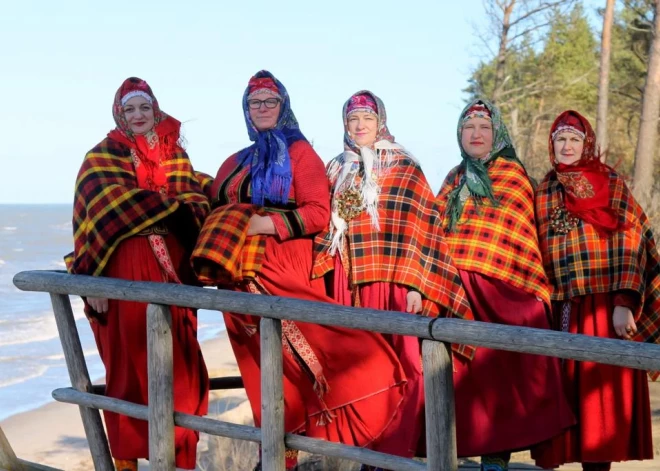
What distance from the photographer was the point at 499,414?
4230mm

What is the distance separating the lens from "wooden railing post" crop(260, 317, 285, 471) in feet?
12.4

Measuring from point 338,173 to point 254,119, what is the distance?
1.44ft

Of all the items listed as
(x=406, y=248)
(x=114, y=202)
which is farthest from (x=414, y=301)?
(x=114, y=202)

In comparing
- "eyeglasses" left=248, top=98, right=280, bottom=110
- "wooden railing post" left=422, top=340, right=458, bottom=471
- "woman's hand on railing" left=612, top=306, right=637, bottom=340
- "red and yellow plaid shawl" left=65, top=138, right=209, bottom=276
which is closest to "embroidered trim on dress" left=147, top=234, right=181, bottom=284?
"red and yellow plaid shawl" left=65, top=138, right=209, bottom=276

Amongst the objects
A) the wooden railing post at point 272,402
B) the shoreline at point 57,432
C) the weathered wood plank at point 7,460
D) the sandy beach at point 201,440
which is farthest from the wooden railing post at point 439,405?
the shoreline at point 57,432

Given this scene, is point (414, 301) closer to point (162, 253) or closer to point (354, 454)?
point (354, 454)

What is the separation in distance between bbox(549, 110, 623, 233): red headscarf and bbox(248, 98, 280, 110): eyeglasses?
4.00ft

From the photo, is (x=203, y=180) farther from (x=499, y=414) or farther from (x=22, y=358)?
(x=22, y=358)

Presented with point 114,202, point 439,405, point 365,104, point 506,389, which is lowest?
point 506,389

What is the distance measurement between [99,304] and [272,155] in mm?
1021

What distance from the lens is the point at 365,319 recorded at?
3426 millimetres

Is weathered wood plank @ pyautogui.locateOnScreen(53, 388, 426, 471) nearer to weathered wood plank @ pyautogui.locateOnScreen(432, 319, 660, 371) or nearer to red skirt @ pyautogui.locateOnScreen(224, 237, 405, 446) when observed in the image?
red skirt @ pyautogui.locateOnScreen(224, 237, 405, 446)

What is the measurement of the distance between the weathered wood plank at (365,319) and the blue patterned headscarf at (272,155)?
2.00ft

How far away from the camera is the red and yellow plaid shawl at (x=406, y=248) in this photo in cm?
417
